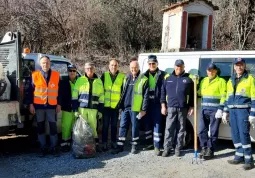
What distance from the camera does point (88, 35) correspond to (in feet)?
61.6

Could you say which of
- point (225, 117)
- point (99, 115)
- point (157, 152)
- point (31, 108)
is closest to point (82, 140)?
point (99, 115)

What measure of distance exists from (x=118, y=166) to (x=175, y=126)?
52.1 inches

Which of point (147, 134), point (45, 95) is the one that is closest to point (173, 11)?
point (147, 134)

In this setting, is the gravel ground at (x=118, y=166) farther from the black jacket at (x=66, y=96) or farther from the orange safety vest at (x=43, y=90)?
the orange safety vest at (x=43, y=90)

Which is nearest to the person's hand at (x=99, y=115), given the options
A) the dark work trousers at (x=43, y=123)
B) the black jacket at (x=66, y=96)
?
the black jacket at (x=66, y=96)

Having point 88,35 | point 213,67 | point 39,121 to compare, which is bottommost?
point 39,121

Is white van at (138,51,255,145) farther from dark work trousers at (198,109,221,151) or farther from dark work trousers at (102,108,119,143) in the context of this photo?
dark work trousers at (102,108,119,143)

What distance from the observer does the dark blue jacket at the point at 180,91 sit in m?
6.08

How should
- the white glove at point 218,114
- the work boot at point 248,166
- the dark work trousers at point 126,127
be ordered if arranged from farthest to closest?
1. the dark work trousers at point 126,127
2. the white glove at point 218,114
3. the work boot at point 248,166

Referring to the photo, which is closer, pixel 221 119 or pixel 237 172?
pixel 237 172

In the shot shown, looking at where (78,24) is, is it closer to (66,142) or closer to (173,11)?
(173,11)

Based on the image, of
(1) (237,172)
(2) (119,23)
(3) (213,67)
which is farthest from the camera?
(2) (119,23)

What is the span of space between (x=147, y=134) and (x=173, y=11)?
712 cm

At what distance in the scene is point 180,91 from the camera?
20.0ft
